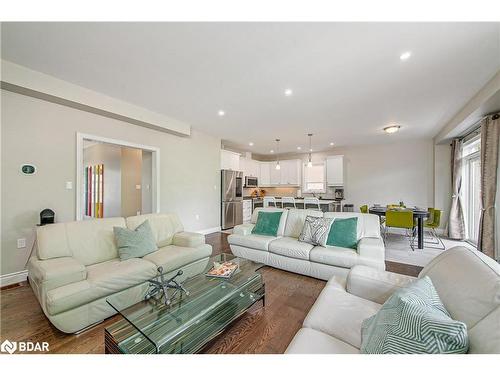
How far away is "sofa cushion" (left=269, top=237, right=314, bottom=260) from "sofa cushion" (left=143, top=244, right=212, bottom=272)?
98 centimetres

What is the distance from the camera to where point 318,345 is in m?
1.03

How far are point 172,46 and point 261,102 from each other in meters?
1.66

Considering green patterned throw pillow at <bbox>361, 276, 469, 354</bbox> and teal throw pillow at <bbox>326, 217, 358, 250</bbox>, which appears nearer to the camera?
green patterned throw pillow at <bbox>361, 276, 469, 354</bbox>

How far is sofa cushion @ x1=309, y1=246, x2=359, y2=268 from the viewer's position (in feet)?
7.90

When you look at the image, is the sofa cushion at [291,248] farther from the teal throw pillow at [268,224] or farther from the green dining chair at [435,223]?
the green dining chair at [435,223]

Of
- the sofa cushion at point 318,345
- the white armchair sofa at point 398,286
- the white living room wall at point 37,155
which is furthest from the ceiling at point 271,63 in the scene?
the sofa cushion at point 318,345

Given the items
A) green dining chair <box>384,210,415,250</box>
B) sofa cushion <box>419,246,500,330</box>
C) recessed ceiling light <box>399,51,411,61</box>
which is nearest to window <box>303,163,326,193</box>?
green dining chair <box>384,210,415,250</box>

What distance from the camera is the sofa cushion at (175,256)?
2.33 meters

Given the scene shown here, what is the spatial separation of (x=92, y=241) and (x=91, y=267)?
0.34 meters

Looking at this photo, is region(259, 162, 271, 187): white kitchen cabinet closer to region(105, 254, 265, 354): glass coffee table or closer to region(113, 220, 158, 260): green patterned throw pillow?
region(113, 220, 158, 260): green patterned throw pillow

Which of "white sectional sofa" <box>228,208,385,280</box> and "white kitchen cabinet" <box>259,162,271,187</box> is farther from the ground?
"white kitchen cabinet" <box>259,162,271,187</box>

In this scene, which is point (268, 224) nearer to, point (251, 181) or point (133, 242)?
point (133, 242)

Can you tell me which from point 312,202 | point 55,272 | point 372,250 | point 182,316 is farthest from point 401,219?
point 55,272

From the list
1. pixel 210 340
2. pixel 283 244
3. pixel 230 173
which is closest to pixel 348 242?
pixel 283 244
